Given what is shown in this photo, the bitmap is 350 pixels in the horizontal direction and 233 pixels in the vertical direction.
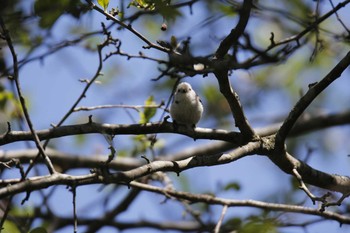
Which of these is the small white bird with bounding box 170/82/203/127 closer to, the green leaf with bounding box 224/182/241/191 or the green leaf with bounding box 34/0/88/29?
the green leaf with bounding box 224/182/241/191

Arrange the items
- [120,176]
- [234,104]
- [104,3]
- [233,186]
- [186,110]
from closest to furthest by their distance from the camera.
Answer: [120,176] < [104,3] < [234,104] < [233,186] < [186,110]

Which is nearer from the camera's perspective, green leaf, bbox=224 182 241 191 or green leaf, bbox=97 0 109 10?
green leaf, bbox=97 0 109 10

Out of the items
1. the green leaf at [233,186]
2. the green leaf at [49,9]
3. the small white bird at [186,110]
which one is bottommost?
the green leaf at [49,9]

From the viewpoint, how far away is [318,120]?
6316 mm

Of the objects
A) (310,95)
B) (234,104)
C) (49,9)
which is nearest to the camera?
(49,9)

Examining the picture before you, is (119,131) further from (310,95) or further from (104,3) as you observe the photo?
(310,95)

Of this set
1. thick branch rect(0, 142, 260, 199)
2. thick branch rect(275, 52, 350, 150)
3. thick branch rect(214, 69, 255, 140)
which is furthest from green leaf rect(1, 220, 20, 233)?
thick branch rect(275, 52, 350, 150)

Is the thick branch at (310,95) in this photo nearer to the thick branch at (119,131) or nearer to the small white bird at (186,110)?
the thick branch at (119,131)

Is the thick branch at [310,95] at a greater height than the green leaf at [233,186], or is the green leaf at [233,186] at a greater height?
the green leaf at [233,186]

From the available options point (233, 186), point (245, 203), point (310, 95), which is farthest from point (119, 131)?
point (233, 186)

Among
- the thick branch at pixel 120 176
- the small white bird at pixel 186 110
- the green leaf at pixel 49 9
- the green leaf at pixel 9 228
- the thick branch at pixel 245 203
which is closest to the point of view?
the green leaf at pixel 49 9

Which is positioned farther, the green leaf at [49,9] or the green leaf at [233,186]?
the green leaf at [233,186]

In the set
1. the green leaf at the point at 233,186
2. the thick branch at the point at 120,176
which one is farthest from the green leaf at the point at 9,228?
the green leaf at the point at 233,186

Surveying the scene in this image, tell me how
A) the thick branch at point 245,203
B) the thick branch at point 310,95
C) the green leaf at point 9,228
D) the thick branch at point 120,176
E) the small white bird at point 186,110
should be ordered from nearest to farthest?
the thick branch at point 120,176
the thick branch at point 310,95
the thick branch at point 245,203
the green leaf at point 9,228
the small white bird at point 186,110
